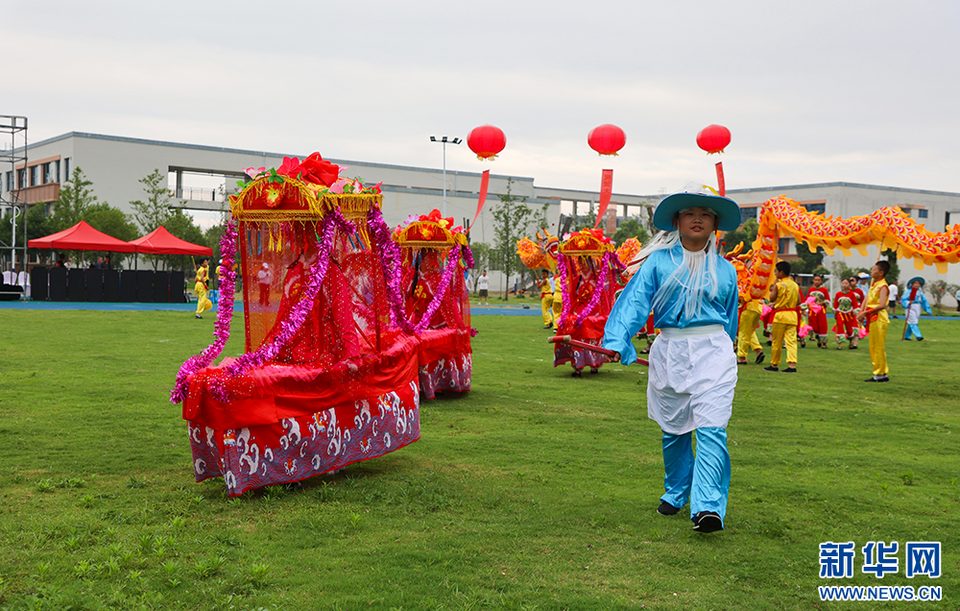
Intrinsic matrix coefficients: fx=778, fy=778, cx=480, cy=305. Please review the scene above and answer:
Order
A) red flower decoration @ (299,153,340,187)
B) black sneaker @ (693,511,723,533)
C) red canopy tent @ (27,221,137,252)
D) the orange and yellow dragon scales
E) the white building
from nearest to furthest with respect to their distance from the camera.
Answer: black sneaker @ (693,511,723,533) < red flower decoration @ (299,153,340,187) < the orange and yellow dragon scales < red canopy tent @ (27,221,137,252) < the white building

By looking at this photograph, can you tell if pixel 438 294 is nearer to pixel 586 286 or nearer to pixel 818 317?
pixel 586 286

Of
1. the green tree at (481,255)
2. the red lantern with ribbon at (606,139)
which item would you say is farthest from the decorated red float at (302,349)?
the green tree at (481,255)

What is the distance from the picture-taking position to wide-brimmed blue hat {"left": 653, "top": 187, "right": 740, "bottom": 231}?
480cm

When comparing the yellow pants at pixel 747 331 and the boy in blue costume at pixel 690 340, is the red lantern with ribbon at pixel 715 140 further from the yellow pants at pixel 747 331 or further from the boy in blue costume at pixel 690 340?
the boy in blue costume at pixel 690 340

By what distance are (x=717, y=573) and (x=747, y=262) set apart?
40.0 ft

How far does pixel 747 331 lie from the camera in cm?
1429

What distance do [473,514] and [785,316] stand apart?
32.5ft

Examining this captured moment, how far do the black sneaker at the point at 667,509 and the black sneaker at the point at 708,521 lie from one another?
0.47 metres

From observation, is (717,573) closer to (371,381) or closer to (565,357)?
(371,381)

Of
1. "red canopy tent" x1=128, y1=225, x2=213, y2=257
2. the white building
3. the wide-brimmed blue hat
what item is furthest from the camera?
the white building

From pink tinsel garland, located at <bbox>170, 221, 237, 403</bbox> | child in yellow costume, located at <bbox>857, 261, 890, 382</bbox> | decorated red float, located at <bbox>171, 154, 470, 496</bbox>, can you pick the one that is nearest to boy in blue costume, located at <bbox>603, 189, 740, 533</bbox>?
decorated red float, located at <bbox>171, 154, 470, 496</bbox>

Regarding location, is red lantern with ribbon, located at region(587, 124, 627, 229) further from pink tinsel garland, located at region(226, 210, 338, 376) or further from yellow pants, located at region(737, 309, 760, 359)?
pink tinsel garland, located at region(226, 210, 338, 376)

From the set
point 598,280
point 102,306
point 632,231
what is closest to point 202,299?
point 102,306

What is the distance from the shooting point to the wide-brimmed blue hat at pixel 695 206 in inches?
189
